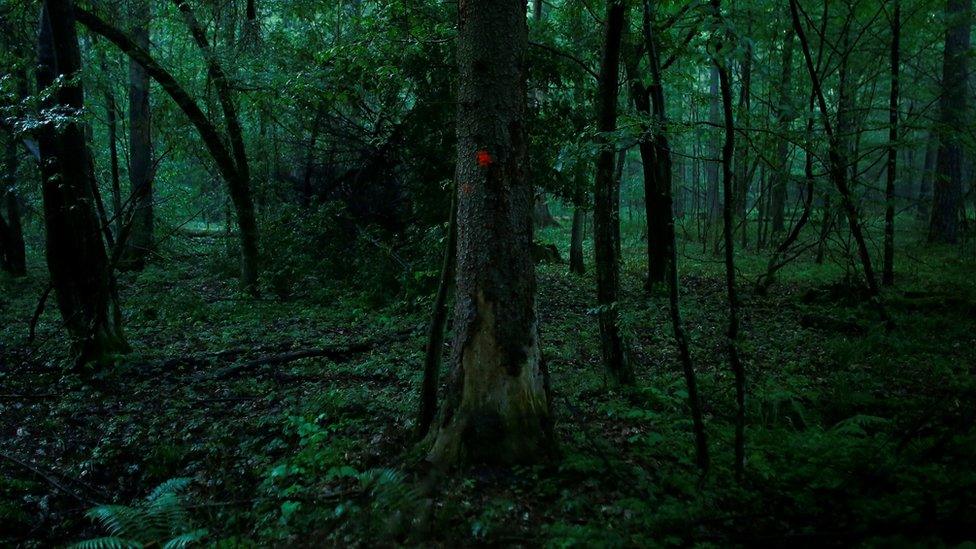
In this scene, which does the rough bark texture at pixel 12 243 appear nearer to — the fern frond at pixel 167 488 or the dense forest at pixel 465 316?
the dense forest at pixel 465 316

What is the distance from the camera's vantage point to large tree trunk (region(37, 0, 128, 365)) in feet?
23.7

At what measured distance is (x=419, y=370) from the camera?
714 cm

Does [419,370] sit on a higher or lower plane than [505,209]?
lower

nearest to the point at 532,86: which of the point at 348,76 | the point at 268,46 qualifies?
the point at 348,76

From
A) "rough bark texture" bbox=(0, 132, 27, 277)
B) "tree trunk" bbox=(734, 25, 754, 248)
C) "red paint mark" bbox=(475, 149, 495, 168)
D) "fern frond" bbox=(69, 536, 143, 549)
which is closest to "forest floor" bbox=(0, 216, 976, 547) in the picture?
"fern frond" bbox=(69, 536, 143, 549)

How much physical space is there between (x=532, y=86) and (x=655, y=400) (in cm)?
694

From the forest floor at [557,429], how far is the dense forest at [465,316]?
3 cm

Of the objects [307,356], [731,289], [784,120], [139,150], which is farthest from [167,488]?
[139,150]

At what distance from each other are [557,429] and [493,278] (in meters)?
1.59

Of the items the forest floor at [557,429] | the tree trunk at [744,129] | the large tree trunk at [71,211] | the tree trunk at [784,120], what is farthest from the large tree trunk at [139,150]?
the tree trunk at [784,120]

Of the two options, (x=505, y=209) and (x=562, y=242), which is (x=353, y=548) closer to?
(x=505, y=209)

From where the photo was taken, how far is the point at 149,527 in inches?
143

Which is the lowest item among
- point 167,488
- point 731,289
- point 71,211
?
point 167,488

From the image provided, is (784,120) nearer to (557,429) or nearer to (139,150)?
(557,429)
